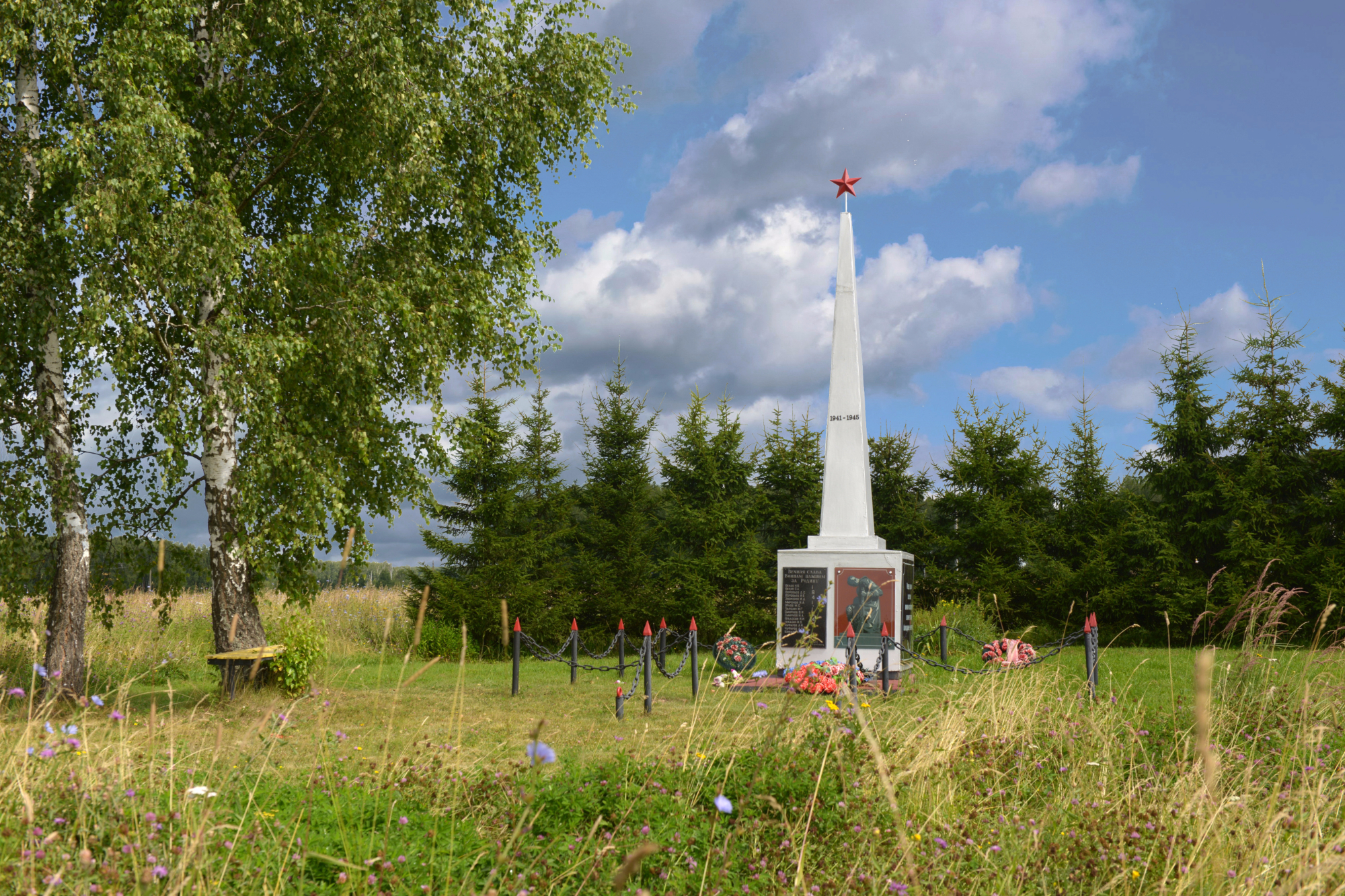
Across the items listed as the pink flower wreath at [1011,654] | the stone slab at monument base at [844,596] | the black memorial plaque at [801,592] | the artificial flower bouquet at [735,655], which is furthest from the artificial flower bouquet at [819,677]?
the black memorial plaque at [801,592]

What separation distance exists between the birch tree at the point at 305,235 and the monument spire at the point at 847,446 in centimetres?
417

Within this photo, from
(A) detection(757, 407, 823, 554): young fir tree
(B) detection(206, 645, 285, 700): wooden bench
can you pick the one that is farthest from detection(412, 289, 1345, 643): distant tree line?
(B) detection(206, 645, 285, 700): wooden bench

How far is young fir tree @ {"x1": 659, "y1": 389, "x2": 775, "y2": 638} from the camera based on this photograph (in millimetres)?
16156

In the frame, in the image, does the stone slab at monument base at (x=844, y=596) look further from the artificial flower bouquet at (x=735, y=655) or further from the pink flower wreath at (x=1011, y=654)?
the pink flower wreath at (x=1011, y=654)

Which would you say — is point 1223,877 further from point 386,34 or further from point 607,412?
point 607,412

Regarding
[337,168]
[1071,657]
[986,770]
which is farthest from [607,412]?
[986,770]

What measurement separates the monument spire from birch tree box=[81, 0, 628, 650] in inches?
164

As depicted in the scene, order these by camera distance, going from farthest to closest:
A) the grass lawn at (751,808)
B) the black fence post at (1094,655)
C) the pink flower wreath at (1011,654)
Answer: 1. the black fence post at (1094,655)
2. the pink flower wreath at (1011,654)
3. the grass lawn at (751,808)

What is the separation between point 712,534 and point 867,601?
15.9ft

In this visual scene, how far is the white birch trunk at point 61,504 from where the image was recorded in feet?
31.0

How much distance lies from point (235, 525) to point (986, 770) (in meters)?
8.78

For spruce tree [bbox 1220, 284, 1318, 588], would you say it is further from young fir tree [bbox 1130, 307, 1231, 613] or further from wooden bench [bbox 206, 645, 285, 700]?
wooden bench [bbox 206, 645, 285, 700]

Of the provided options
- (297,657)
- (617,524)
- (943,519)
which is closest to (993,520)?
(943,519)

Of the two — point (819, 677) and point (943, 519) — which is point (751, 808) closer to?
point (819, 677)
